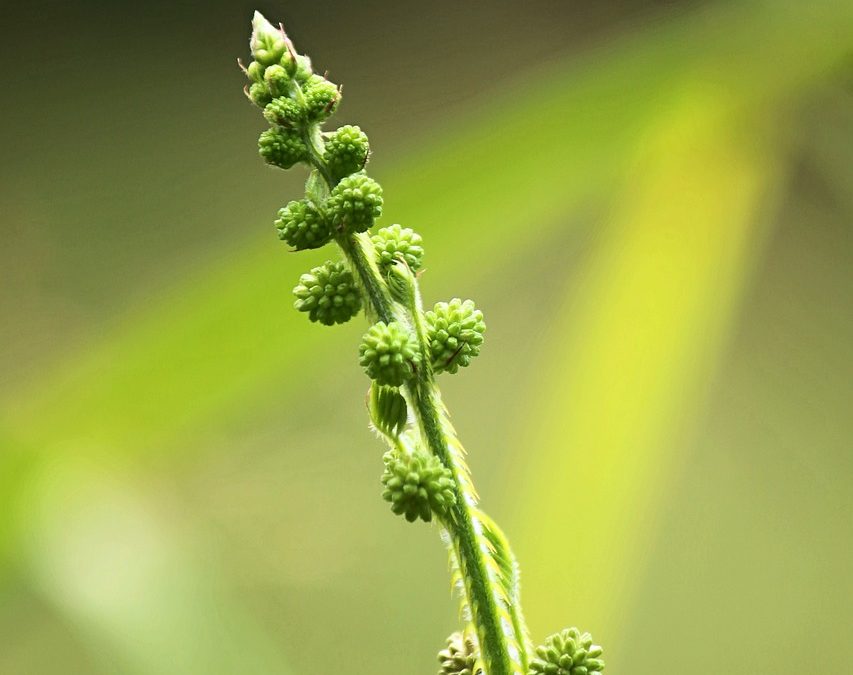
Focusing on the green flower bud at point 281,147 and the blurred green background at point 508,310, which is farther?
the blurred green background at point 508,310

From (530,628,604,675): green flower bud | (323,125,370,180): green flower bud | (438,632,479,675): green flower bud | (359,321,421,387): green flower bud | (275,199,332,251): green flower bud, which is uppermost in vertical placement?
(323,125,370,180): green flower bud

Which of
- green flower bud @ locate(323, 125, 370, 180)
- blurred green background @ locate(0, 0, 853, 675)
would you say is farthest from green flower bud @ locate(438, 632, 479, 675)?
blurred green background @ locate(0, 0, 853, 675)

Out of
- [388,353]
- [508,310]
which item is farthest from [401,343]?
[508,310]

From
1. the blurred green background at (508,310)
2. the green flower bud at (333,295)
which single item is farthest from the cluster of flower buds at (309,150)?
the blurred green background at (508,310)

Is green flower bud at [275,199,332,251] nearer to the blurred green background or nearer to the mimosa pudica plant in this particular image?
the mimosa pudica plant

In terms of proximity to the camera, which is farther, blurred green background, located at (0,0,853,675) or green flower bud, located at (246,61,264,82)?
blurred green background, located at (0,0,853,675)

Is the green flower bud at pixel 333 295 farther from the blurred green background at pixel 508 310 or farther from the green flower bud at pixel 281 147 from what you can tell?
the blurred green background at pixel 508 310
